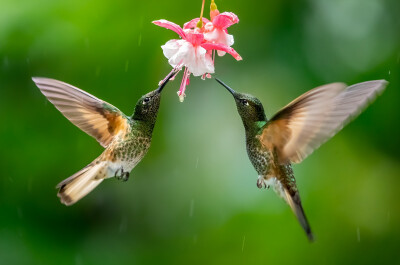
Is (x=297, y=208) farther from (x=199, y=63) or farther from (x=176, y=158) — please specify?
(x=176, y=158)

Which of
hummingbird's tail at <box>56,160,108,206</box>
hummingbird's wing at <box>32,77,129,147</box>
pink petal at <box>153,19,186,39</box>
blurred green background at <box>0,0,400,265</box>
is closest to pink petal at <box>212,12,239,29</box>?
pink petal at <box>153,19,186,39</box>

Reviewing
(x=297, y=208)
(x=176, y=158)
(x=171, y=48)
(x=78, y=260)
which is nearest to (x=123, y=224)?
(x=78, y=260)

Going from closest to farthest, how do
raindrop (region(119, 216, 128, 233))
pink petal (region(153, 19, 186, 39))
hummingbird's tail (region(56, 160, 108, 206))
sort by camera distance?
pink petal (region(153, 19, 186, 39)), hummingbird's tail (region(56, 160, 108, 206)), raindrop (region(119, 216, 128, 233))

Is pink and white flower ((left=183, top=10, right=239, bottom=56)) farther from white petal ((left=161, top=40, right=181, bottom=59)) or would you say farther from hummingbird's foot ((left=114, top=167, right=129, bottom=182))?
hummingbird's foot ((left=114, top=167, right=129, bottom=182))

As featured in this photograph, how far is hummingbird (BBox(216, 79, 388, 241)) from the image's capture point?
4.87 feet

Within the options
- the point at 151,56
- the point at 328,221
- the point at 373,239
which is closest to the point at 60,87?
the point at 151,56

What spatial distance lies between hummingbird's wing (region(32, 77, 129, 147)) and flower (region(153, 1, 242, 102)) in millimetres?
279

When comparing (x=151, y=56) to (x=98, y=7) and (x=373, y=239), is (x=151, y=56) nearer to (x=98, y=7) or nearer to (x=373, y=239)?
(x=98, y=7)

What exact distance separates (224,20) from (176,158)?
196 centimetres

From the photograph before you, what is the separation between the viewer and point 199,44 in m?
1.62

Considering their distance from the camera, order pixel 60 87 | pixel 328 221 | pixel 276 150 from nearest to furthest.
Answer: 1. pixel 60 87
2. pixel 276 150
3. pixel 328 221

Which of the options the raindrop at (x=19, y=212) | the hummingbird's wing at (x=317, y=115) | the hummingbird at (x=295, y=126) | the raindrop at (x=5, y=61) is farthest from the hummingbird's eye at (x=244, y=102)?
the raindrop at (x=5, y=61)

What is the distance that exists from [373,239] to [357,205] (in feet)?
0.71

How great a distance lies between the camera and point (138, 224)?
3537mm
